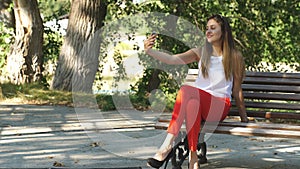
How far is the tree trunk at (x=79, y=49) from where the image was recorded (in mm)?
10758

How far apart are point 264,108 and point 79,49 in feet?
19.4

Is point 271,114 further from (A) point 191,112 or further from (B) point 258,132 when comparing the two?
(A) point 191,112

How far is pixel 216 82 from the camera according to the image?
196 inches

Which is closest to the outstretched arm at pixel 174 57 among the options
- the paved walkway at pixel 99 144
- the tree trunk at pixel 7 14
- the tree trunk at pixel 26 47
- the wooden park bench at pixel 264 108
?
the wooden park bench at pixel 264 108

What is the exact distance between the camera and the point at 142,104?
32.1ft

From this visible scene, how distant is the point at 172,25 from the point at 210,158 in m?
6.48

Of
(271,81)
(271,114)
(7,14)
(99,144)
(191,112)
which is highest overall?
(7,14)

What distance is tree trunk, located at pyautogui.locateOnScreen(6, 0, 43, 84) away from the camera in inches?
423

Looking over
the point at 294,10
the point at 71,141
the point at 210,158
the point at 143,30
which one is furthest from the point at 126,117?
the point at 294,10

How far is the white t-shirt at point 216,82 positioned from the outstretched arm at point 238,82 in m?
0.06

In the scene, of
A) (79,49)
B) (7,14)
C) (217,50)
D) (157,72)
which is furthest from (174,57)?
(7,14)

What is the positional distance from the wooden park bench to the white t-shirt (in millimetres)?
253

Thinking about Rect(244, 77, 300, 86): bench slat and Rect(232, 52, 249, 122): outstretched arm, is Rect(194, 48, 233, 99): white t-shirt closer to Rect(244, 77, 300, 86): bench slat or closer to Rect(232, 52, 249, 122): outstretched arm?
Rect(232, 52, 249, 122): outstretched arm

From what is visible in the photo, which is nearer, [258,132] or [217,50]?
[258,132]
